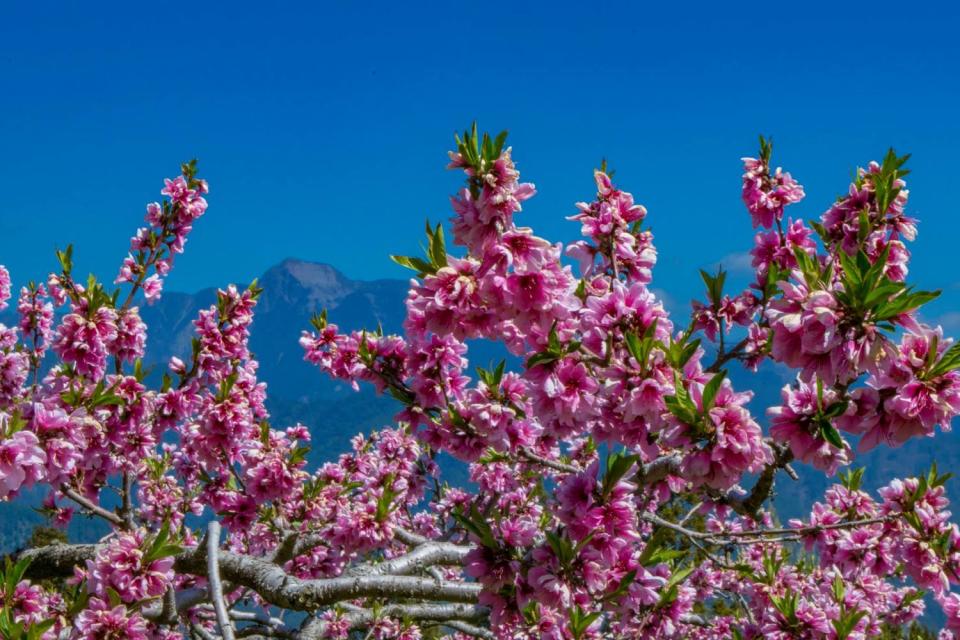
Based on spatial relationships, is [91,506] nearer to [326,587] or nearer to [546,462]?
[326,587]

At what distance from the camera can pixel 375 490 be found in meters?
7.68

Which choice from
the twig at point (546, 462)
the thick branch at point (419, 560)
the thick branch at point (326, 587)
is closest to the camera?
the twig at point (546, 462)

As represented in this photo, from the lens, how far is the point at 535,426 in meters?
4.66

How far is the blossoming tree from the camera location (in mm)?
2572

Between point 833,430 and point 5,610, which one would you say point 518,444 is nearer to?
point 833,430

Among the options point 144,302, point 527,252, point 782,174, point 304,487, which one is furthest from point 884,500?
point 144,302

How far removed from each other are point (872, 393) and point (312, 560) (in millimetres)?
5697

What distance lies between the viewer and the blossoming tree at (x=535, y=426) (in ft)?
8.44

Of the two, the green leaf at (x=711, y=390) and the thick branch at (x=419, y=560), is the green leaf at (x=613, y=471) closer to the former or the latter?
the green leaf at (x=711, y=390)

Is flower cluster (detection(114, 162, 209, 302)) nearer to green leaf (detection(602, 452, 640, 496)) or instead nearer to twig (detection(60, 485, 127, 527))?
twig (detection(60, 485, 127, 527))

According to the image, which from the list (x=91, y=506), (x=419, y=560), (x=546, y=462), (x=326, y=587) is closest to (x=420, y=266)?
(x=546, y=462)

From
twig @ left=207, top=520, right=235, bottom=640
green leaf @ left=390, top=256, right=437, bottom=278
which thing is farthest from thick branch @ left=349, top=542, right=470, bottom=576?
green leaf @ left=390, top=256, right=437, bottom=278

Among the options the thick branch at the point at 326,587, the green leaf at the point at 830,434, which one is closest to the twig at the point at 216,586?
the thick branch at the point at 326,587

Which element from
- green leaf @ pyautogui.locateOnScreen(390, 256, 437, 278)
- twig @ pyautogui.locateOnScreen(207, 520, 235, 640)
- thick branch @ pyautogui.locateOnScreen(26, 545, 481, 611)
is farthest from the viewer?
thick branch @ pyautogui.locateOnScreen(26, 545, 481, 611)
